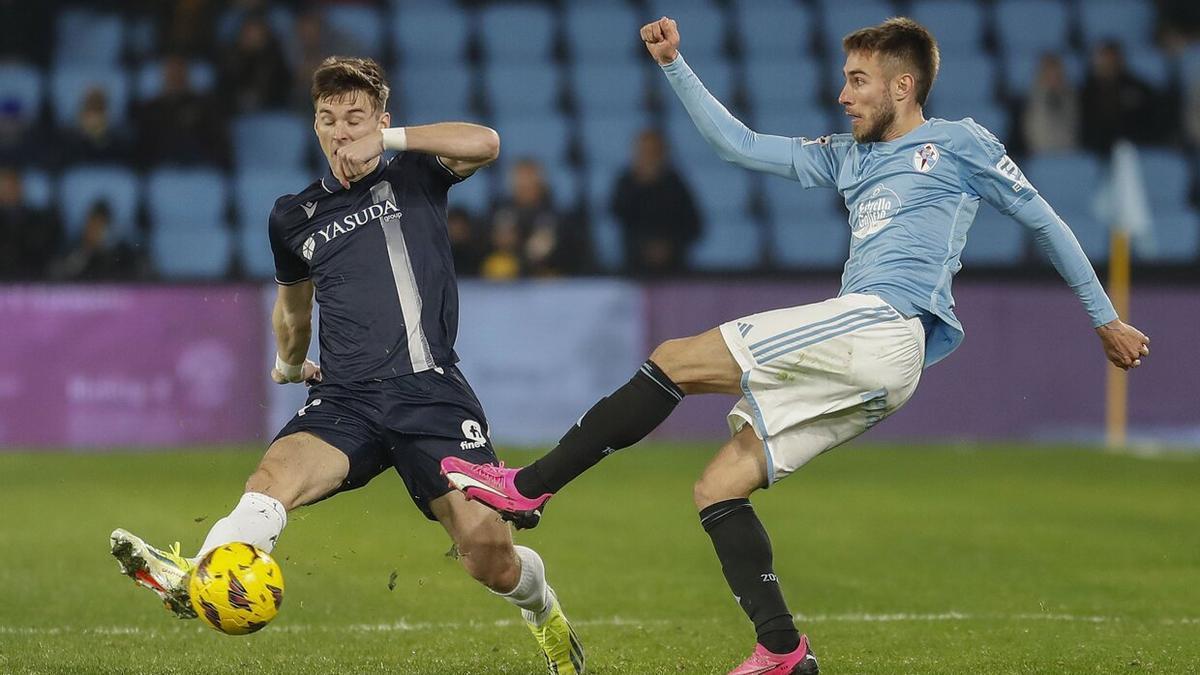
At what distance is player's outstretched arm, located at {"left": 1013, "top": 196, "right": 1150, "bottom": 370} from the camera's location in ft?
18.9

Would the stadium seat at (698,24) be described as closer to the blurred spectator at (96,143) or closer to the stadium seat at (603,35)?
the stadium seat at (603,35)

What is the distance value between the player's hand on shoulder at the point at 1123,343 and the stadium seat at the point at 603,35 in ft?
43.0

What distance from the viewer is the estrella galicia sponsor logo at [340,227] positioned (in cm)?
620

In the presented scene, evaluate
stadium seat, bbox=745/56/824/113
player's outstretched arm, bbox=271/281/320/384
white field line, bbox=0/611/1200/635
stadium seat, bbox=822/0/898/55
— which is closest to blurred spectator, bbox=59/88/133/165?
stadium seat, bbox=745/56/824/113

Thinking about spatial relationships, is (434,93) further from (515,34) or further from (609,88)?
(609,88)

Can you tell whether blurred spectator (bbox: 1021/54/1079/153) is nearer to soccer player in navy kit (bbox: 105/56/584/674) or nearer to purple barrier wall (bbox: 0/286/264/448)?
purple barrier wall (bbox: 0/286/264/448)

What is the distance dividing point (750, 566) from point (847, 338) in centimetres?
82

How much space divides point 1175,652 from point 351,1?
1380cm

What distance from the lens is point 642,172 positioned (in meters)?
15.6

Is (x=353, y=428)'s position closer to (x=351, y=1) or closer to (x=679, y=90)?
(x=679, y=90)

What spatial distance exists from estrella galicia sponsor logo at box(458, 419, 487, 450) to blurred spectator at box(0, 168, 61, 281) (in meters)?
9.97

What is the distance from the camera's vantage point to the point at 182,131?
1636 centimetres

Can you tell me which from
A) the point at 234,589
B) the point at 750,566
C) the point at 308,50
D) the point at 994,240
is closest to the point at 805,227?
the point at 994,240

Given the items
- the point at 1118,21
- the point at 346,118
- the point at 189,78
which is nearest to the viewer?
the point at 346,118
